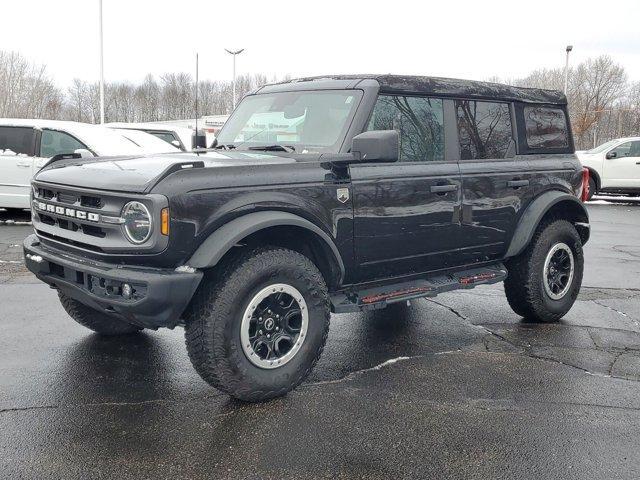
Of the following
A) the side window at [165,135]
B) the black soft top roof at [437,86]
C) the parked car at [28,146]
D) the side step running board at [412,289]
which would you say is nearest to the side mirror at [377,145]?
the black soft top roof at [437,86]

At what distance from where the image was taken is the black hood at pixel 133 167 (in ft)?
11.8

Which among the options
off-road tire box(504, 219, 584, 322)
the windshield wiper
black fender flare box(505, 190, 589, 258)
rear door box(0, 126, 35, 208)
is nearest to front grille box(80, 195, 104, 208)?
the windshield wiper

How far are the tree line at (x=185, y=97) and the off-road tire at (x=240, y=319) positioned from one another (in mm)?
44789

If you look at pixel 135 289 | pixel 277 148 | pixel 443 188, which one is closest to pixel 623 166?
pixel 443 188

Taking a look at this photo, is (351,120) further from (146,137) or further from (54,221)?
(146,137)

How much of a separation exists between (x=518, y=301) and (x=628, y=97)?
215ft

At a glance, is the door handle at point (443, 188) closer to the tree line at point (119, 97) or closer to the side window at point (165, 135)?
the side window at point (165, 135)

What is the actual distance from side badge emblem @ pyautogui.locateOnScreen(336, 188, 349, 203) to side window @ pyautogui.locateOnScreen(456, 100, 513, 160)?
4.09 ft

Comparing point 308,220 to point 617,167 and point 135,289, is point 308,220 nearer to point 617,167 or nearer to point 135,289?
point 135,289

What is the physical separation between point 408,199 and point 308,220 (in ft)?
2.80

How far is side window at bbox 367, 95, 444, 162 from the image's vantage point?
4605 mm

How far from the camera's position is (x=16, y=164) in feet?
35.9

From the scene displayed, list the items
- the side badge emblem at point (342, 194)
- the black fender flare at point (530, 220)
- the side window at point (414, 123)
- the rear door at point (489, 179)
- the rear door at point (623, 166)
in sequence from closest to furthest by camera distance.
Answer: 1. the side badge emblem at point (342, 194)
2. the side window at point (414, 123)
3. the rear door at point (489, 179)
4. the black fender flare at point (530, 220)
5. the rear door at point (623, 166)

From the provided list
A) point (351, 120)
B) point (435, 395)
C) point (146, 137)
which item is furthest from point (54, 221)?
point (146, 137)
